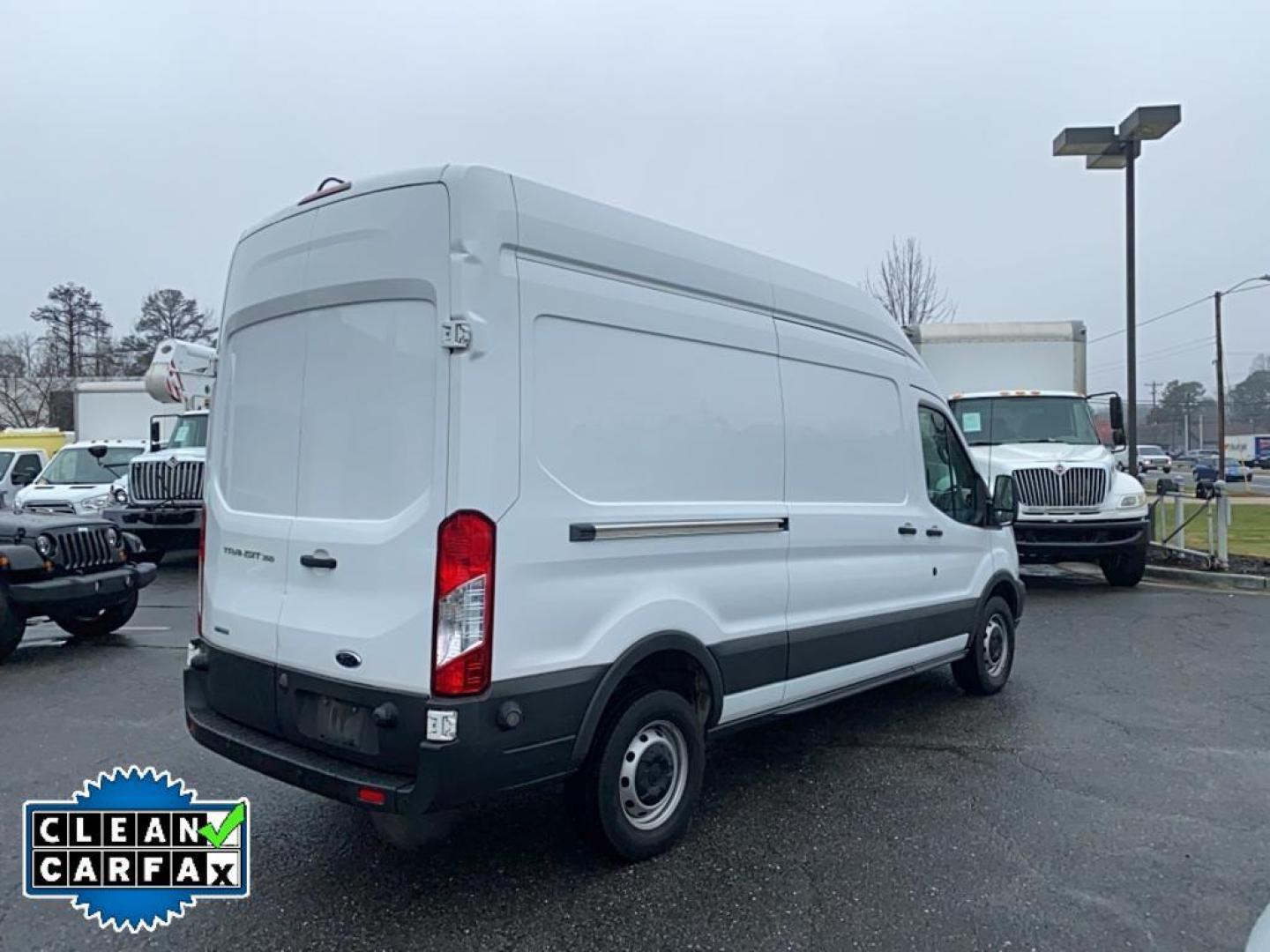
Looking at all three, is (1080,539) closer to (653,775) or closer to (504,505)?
(653,775)

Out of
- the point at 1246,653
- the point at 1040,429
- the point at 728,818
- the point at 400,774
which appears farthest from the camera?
the point at 1040,429

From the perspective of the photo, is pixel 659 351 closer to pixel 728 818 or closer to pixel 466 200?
pixel 466 200

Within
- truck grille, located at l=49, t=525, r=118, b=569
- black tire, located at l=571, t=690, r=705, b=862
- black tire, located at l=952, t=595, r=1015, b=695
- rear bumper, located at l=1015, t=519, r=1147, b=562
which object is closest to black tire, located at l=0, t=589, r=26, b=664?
truck grille, located at l=49, t=525, r=118, b=569

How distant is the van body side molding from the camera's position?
3383 mm

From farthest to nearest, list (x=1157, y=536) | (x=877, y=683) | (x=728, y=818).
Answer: (x=1157, y=536), (x=877, y=683), (x=728, y=818)

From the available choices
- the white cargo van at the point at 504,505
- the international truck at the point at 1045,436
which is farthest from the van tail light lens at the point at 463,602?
the international truck at the point at 1045,436

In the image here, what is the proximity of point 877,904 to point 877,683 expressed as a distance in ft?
6.25

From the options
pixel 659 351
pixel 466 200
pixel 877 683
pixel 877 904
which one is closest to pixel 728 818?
pixel 877 904

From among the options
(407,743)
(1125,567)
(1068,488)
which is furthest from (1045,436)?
(407,743)

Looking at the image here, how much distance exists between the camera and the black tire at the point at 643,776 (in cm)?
351

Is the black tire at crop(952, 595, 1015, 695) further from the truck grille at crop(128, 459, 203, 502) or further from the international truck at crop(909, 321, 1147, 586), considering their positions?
the truck grille at crop(128, 459, 203, 502)

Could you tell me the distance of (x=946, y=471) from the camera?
5910 millimetres

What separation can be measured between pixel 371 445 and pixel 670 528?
4.04 feet

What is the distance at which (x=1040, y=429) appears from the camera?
11617 mm
